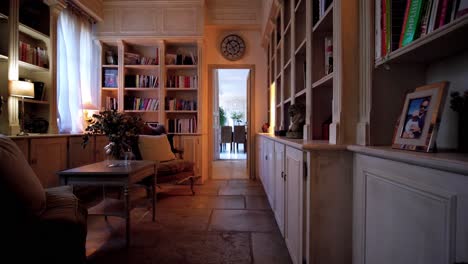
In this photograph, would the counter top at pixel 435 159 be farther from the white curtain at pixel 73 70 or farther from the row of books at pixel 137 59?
the row of books at pixel 137 59

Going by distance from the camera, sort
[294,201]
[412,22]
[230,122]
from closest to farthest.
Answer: [412,22] < [294,201] < [230,122]

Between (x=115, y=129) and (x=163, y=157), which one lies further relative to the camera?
(x=163, y=157)

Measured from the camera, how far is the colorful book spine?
892mm

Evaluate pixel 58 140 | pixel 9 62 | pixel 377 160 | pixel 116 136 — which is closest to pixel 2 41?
pixel 9 62

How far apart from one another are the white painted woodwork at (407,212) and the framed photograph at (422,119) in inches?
3.4

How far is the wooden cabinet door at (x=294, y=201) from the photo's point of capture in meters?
1.46

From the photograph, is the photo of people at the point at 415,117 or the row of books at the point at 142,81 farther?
the row of books at the point at 142,81

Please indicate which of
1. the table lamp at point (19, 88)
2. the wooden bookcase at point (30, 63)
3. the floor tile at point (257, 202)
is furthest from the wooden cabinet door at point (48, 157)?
the floor tile at point (257, 202)

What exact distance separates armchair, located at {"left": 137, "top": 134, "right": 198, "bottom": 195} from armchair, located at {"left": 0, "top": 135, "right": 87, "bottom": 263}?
2.10 meters

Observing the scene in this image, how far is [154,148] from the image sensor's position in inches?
143

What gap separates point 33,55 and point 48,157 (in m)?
1.35

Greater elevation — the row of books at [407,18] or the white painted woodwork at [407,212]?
the row of books at [407,18]

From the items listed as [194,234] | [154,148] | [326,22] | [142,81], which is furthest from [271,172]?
[142,81]

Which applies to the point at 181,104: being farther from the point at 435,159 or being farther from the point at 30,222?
the point at 435,159
